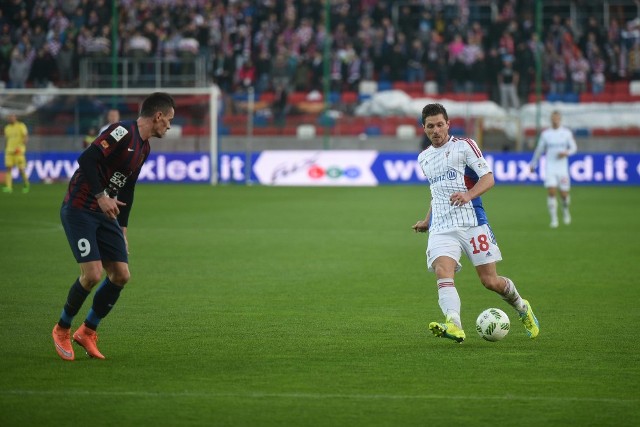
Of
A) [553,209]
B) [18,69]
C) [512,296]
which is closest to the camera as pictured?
[512,296]

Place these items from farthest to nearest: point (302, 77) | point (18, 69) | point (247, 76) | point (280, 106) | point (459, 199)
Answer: point (247, 76)
point (302, 77)
point (18, 69)
point (280, 106)
point (459, 199)

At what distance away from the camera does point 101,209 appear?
7703 mm

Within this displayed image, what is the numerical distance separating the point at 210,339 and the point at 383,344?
1.45m

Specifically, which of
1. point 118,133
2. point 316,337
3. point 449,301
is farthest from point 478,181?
point 118,133

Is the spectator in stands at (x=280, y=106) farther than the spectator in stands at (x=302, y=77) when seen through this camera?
No

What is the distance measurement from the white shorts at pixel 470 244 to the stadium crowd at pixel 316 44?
24797 mm

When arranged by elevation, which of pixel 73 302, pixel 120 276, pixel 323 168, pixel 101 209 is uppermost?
pixel 101 209

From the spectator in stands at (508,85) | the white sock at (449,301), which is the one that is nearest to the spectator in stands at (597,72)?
the spectator in stands at (508,85)

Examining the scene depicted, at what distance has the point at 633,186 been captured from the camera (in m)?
31.1

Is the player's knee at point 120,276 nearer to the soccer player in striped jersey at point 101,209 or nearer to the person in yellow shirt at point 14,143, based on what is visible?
the soccer player in striped jersey at point 101,209

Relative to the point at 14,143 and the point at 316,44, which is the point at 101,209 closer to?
the point at 14,143

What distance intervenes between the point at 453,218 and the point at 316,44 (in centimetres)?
2750

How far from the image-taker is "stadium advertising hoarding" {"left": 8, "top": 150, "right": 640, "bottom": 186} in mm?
31406

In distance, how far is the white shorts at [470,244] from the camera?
8516 mm
